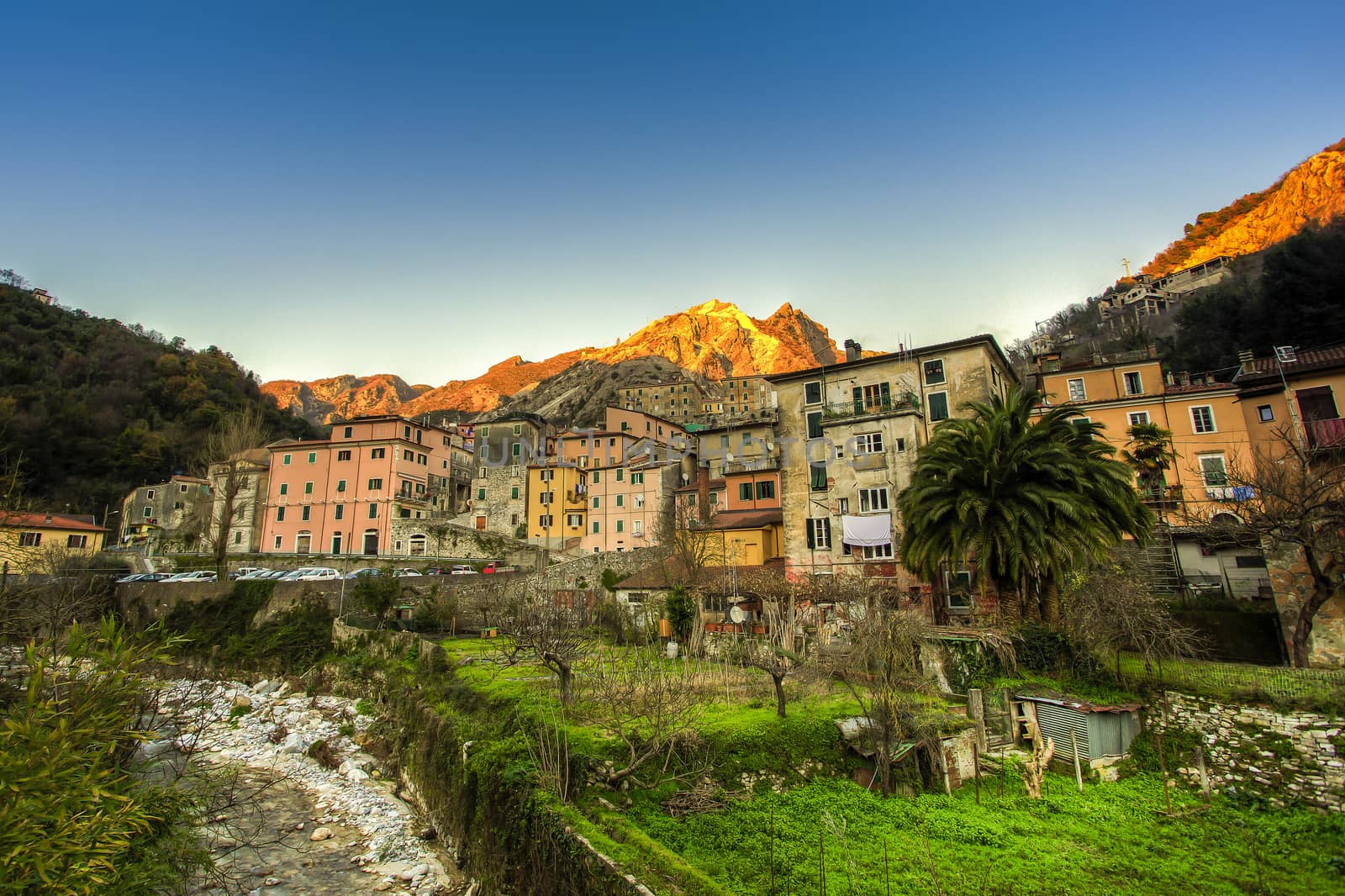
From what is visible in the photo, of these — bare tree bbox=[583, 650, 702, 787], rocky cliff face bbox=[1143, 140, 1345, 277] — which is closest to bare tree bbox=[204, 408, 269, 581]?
bare tree bbox=[583, 650, 702, 787]

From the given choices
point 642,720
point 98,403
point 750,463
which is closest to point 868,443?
point 750,463

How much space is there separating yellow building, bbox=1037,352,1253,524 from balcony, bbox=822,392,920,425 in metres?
7.54

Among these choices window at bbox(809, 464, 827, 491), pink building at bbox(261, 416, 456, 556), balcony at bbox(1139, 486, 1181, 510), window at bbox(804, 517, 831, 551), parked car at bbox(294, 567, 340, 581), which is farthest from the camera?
pink building at bbox(261, 416, 456, 556)

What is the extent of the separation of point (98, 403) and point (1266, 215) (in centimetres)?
18752

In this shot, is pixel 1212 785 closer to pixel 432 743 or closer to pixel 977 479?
pixel 977 479

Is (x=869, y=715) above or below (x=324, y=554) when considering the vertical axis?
below

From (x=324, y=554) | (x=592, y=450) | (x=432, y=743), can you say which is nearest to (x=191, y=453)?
(x=324, y=554)

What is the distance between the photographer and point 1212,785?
559 inches

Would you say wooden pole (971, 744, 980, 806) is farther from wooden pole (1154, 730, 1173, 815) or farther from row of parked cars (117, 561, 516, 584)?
row of parked cars (117, 561, 516, 584)

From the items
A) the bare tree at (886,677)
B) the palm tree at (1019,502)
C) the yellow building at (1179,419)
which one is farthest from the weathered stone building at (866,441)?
the bare tree at (886,677)

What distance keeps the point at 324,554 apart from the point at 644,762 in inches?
1647

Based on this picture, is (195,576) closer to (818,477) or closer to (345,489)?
(345,489)

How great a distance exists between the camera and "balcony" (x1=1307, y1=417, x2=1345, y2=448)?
20.2 m

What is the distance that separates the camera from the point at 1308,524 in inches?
637
